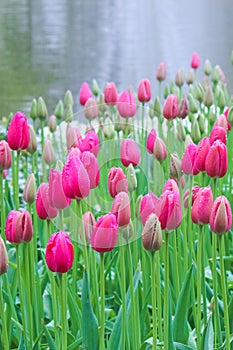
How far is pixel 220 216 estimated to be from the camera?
1023 millimetres

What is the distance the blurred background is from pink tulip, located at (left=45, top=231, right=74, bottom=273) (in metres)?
3.61

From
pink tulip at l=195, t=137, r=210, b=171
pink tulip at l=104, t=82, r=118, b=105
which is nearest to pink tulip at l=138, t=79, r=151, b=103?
pink tulip at l=104, t=82, r=118, b=105

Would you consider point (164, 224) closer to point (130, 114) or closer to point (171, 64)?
point (130, 114)

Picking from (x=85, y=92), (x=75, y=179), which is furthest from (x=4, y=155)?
(x=85, y=92)

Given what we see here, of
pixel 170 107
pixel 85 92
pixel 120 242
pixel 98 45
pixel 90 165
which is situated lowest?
pixel 120 242

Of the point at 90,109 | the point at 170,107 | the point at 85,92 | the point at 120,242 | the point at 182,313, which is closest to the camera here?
the point at 120,242

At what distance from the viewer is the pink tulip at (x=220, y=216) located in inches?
40.2

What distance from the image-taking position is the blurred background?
6.03 metres

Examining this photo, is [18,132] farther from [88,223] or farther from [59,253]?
[59,253]

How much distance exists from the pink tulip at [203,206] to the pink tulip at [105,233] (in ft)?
0.54

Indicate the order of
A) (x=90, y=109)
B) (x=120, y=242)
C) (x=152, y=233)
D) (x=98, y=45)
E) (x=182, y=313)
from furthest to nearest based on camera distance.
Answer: (x=98, y=45), (x=90, y=109), (x=182, y=313), (x=120, y=242), (x=152, y=233)

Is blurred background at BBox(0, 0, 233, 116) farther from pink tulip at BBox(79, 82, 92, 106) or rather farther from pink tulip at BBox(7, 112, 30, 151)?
pink tulip at BBox(7, 112, 30, 151)

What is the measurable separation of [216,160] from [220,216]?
148mm

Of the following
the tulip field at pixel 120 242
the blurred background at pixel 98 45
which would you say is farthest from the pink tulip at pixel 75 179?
the blurred background at pixel 98 45
